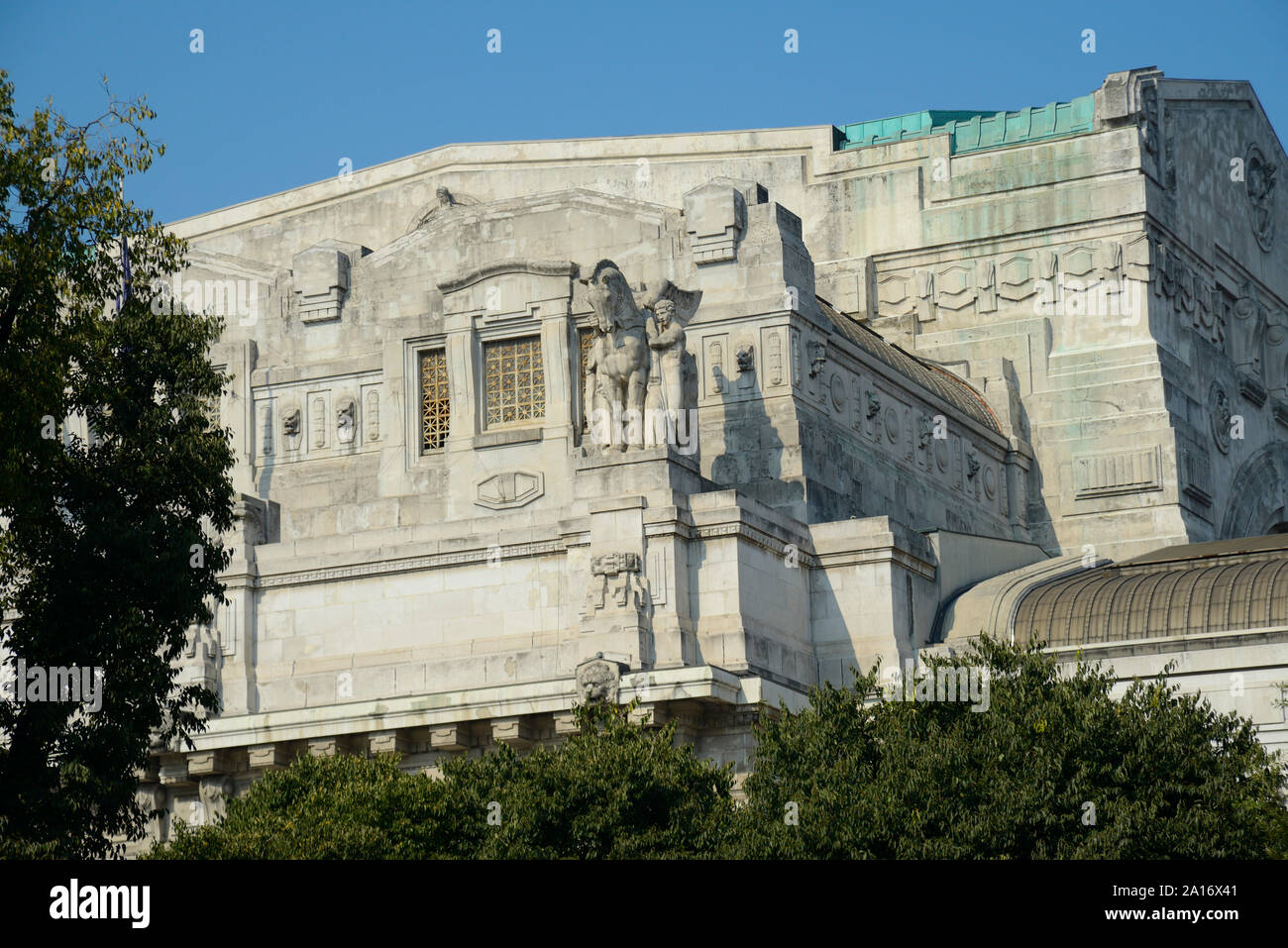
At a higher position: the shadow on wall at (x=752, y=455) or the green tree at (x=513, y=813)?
the shadow on wall at (x=752, y=455)

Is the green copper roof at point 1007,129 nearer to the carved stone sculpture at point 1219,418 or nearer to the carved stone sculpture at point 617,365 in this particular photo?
the carved stone sculpture at point 1219,418

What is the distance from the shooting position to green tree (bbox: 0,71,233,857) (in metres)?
30.3

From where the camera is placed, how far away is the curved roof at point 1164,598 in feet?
142

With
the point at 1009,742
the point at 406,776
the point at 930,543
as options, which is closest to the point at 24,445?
the point at 406,776

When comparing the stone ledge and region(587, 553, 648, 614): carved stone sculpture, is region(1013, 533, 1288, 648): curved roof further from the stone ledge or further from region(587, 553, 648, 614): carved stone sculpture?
the stone ledge

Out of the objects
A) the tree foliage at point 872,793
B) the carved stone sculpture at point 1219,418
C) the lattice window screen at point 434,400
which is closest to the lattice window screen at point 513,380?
the lattice window screen at point 434,400

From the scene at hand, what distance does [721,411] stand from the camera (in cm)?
4919

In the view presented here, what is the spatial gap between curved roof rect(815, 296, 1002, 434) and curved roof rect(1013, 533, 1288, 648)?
26.9ft

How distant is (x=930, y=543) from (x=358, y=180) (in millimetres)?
23398

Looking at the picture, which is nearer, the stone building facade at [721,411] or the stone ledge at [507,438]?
the stone building facade at [721,411]

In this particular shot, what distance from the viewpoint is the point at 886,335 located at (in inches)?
2375

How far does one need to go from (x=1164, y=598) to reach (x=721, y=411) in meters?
10.1

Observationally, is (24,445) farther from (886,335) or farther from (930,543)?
(886,335)

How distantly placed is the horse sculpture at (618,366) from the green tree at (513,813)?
328 inches
